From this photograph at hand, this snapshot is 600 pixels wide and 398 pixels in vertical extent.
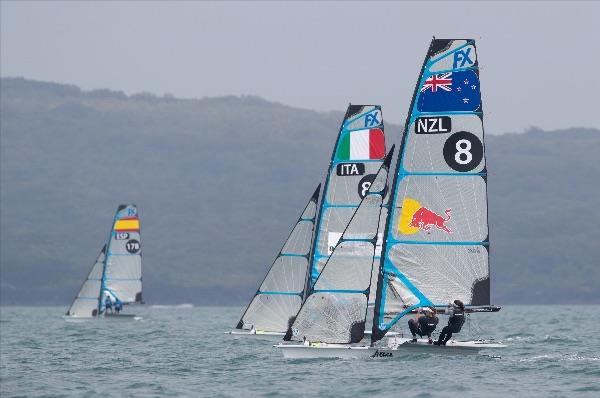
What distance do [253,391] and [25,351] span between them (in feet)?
69.2

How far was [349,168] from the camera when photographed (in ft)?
198

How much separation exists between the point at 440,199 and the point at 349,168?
563 inches

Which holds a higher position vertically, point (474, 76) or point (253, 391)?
point (474, 76)

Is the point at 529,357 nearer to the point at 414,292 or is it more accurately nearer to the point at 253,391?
the point at 414,292

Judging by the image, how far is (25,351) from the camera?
58.3 metres

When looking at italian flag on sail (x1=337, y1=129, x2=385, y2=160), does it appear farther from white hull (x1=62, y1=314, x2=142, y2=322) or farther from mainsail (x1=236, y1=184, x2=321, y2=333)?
white hull (x1=62, y1=314, x2=142, y2=322)

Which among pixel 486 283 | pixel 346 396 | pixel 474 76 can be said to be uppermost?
pixel 474 76

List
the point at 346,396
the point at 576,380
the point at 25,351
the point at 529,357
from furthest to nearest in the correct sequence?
1. the point at 25,351
2. the point at 529,357
3. the point at 576,380
4. the point at 346,396

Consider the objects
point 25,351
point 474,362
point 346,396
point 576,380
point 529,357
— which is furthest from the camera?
point 25,351

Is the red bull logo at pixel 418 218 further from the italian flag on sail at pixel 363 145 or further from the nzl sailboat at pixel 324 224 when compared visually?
the italian flag on sail at pixel 363 145

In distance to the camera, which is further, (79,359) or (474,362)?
(79,359)

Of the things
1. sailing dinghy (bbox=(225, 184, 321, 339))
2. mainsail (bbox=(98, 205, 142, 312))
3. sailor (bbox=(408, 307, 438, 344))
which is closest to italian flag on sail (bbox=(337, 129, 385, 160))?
sailing dinghy (bbox=(225, 184, 321, 339))

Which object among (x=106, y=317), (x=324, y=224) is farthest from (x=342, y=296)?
(x=106, y=317)

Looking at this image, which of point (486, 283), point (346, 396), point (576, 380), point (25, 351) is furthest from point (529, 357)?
point (25, 351)
